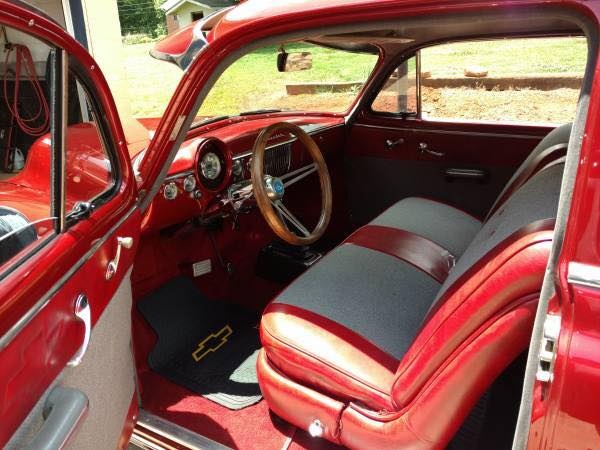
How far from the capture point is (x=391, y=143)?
3.21 m

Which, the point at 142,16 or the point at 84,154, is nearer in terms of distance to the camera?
the point at 84,154

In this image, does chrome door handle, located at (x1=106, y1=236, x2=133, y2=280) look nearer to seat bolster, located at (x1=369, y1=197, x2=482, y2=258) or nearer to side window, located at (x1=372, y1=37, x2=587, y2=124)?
seat bolster, located at (x1=369, y1=197, x2=482, y2=258)

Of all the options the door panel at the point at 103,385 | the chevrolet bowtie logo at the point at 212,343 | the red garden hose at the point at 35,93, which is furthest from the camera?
the chevrolet bowtie logo at the point at 212,343

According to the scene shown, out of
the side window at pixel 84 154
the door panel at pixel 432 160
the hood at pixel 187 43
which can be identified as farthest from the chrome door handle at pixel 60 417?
the door panel at pixel 432 160

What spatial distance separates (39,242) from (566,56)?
2.78 m

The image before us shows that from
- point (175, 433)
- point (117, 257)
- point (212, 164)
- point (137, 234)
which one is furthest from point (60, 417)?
point (212, 164)

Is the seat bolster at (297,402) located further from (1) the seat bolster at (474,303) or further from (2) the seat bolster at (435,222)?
(2) the seat bolster at (435,222)

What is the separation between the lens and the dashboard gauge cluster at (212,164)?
2.25m

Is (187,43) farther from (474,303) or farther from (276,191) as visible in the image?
(474,303)

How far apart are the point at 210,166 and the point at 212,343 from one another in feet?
2.68

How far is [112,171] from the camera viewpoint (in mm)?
1521

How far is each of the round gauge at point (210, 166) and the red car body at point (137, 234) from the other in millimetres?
574

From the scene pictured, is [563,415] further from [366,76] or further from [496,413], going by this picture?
[366,76]

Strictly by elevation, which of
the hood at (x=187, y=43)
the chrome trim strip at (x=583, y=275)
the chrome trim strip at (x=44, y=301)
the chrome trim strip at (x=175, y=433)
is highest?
the hood at (x=187, y=43)
